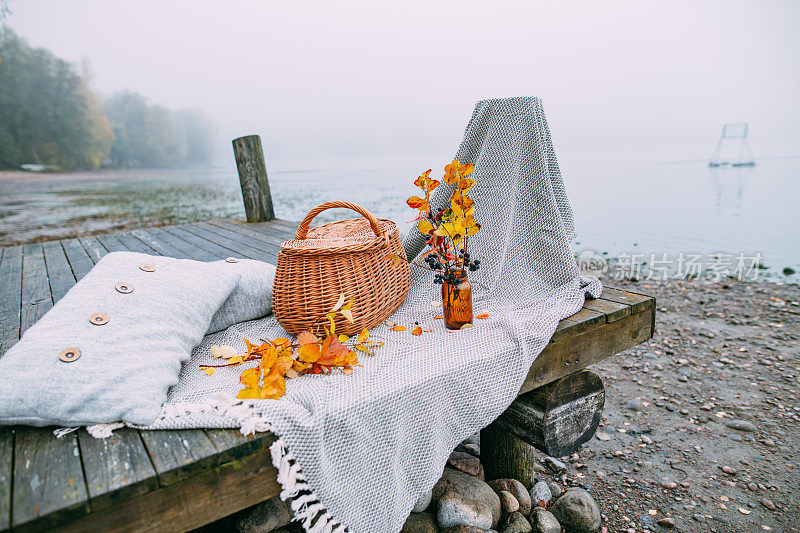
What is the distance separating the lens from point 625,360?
13.4ft

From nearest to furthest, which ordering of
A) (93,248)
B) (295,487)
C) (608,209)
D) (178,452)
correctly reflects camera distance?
(178,452), (295,487), (93,248), (608,209)

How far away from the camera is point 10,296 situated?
2994mm

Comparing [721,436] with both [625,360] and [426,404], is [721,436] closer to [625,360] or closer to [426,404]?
[625,360]

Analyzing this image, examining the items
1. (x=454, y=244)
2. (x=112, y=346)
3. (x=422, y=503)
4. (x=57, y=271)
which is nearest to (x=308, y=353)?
(x=112, y=346)

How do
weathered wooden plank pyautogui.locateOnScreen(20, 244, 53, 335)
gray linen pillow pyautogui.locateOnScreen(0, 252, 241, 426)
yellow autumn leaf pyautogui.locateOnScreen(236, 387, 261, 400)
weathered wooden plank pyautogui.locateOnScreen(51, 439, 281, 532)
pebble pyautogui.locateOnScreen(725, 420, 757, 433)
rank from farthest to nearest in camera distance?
pebble pyautogui.locateOnScreen(725, 420, 757, 433)
weathered wooden plank pyautogui.locateOnScreen(20, 244, 53, 335)
yellow autumn leaf pyautogui.locateOnScreen(236, 387, 261, 400)
gray linen pillow pyautogui.locateOnScreen(0, 252, 241, 426)
weathered wooden plank pyautogui.locateOnScreen(51, 439, 281, 532)

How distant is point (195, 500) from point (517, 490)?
62.1 inches

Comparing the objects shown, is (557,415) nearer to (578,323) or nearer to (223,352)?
(578,323)

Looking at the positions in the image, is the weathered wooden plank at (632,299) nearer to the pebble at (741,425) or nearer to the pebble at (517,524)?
the pebble at (517,524)

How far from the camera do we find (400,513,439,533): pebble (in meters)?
1.79

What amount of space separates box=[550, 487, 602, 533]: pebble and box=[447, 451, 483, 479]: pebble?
38cm

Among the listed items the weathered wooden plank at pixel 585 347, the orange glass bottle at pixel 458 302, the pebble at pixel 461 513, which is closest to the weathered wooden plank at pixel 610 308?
the weathered wooden plank at pixel 585 347

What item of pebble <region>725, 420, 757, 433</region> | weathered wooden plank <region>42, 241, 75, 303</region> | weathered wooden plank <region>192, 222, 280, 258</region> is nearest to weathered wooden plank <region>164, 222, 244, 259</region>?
weathered wooden plank <region>192, 222, 280, 258</region>

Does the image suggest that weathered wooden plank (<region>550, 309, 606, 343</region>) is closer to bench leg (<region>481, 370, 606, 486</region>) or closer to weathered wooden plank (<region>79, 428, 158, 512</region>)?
bench leg (<region>481, 370, 606, 486</region>)

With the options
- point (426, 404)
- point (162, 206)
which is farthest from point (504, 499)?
point (162, 206)
